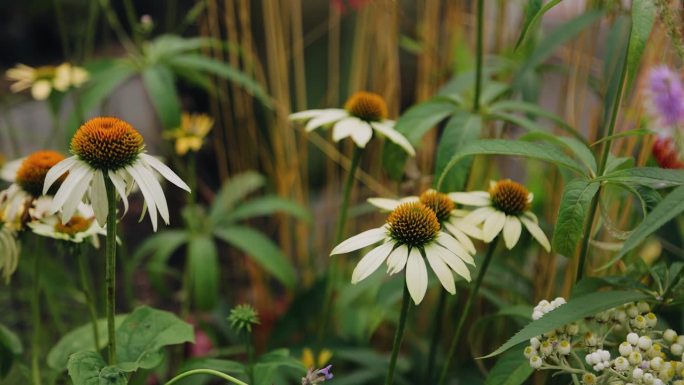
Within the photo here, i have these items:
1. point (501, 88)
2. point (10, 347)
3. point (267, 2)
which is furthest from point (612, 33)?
point (10, 347)

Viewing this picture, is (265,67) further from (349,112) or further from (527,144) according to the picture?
(527,144)

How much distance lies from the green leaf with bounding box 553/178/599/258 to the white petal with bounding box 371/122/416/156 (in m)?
0.21

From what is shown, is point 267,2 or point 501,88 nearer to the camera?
point 501,88

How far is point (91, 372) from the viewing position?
Answer: 668 millimetres

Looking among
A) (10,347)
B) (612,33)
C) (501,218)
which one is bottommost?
(10,347)

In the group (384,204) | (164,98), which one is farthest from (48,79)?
(384,204)

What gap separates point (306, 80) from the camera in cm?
202

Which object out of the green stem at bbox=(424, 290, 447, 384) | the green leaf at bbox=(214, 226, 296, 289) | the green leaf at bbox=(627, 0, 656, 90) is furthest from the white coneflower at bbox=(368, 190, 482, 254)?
the green leaf at bbox=(214, 226, 296, 289)

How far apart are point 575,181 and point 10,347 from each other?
0.63 metres

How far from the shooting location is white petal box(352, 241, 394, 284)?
2.20ft

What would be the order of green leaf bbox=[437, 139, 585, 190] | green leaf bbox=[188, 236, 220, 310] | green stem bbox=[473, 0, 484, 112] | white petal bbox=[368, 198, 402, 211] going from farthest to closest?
green leaf bbox=[188, 236, 220, 310] < green stem bbox=[473, 0, 484, 112] < white petal bbox=[368, 198, 402, 211] < green leaf bbox=[437, 139, 585, 190]

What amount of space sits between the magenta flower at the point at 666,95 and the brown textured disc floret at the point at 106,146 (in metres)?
0.79

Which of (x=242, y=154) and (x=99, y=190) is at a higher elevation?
(x=99, y=190)

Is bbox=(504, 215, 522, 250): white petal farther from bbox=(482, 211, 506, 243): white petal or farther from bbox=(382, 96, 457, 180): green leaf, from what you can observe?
bbox=(382, 96, 457, 180): green leaf
